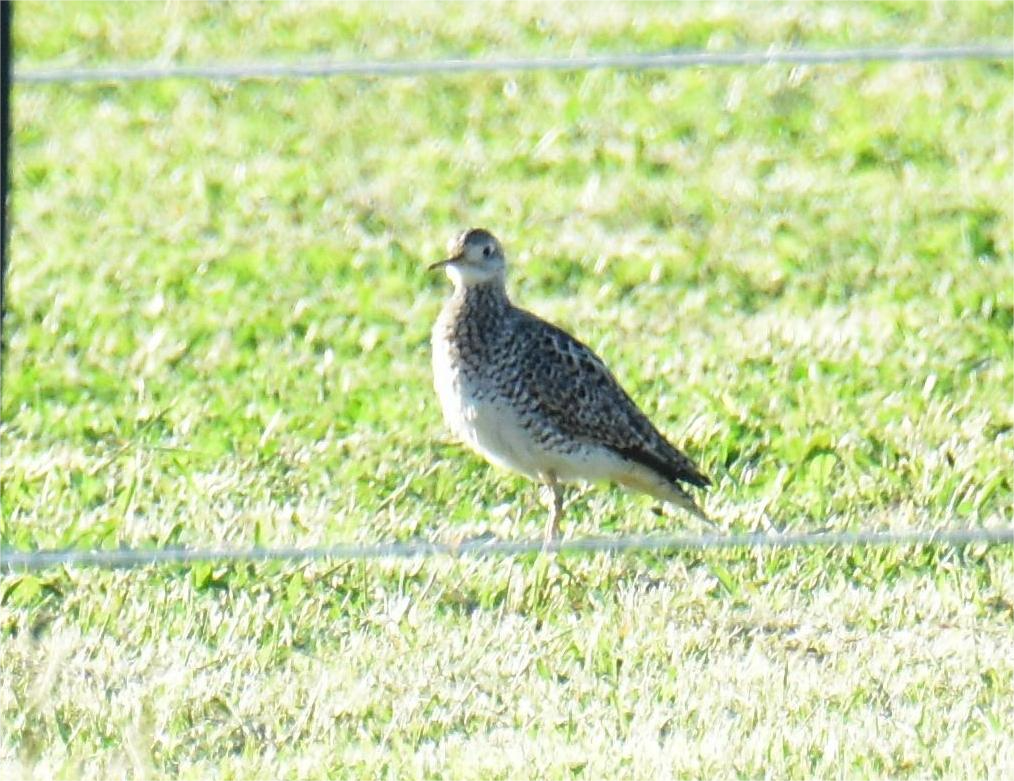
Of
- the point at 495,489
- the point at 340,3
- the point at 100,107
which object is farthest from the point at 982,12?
the point at 495,489

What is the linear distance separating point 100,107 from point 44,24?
3.89 ft

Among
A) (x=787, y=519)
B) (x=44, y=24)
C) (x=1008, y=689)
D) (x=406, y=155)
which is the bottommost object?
(x=1008, y=689)

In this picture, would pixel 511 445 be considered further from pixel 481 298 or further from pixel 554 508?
pixel 481 298

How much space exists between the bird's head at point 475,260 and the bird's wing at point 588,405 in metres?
0.22

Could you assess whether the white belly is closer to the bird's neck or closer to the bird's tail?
the bird's tail

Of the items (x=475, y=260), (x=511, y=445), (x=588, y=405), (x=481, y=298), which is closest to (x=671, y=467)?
(x=588, y=405)

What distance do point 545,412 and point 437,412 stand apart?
2.83 ft

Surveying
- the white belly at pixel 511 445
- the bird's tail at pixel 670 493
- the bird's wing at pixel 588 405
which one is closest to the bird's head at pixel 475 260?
the bird's wing at pixel 588 405

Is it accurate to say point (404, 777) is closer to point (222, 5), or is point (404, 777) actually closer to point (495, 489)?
point (495, 489)

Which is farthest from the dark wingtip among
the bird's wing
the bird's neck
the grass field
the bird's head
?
the bird's head

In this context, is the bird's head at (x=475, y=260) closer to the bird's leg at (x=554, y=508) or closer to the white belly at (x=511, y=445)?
the white belly at (x=511, y=445)

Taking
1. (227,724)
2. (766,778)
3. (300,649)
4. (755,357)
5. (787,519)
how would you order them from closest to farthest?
(766,778) < (227,724) < (300,649) < (787,519) < (755,357)

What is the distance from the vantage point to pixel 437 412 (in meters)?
6.89

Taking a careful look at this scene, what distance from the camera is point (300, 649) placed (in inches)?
204
